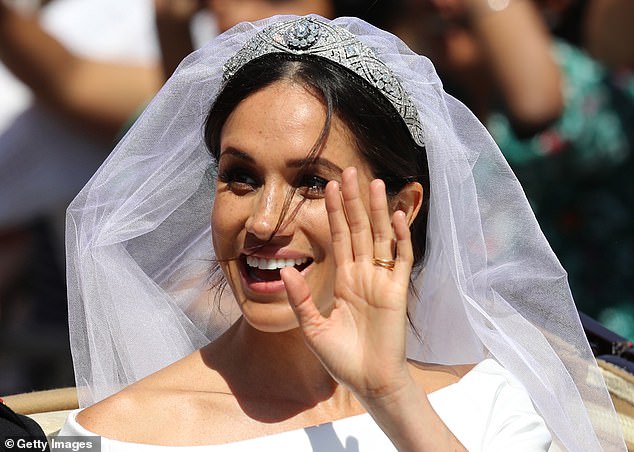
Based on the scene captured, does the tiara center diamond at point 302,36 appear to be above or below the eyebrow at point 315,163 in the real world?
above

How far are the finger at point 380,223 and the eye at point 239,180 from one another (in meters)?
0.35

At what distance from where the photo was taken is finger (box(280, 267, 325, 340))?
7.18ft

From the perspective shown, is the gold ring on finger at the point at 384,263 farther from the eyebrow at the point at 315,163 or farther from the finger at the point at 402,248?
the eyebrow at the point at 315,163

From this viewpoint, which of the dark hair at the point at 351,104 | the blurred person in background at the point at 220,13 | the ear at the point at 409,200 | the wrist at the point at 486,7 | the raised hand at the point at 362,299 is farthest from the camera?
the wrist at the point at 486,7

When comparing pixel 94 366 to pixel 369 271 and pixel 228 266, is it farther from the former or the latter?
pixel 369 271

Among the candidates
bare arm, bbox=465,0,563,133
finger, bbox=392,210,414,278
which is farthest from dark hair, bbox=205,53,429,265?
bare arm, bbox=465,0,563,133

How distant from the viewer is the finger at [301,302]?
7.18ft

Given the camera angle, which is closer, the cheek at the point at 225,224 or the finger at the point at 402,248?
the finger at the point at 402,248

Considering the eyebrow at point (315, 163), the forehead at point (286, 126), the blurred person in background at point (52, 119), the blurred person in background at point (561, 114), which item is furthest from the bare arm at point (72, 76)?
the eyebrow at point (315, 163)

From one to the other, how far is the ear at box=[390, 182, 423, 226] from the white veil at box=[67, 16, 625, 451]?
41 millimetres

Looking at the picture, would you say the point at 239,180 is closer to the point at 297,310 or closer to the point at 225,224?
the point at 225,224

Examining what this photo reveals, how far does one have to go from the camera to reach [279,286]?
7.94 feet

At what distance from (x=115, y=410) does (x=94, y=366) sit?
27 centimetres

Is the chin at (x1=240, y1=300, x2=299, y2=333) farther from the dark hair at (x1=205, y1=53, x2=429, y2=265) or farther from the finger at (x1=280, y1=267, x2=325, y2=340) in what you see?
the dark hair at (x1=205, y1=53, x2=429, y2=265)
